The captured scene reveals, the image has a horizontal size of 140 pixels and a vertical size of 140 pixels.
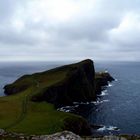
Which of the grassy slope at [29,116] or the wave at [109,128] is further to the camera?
the wave at [109,128]

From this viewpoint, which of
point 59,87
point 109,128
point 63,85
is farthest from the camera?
point 63,85

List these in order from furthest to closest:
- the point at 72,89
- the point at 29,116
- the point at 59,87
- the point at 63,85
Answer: the point at 72,89 → the point at 63,85 → the point at 59,87 → the point at 29,116

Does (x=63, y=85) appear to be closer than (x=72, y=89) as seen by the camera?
Yes

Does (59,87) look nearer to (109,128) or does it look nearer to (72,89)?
(72,89)

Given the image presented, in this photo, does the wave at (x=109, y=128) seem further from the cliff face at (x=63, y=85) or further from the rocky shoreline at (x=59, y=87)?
the cliff face at (x=63, y=85)

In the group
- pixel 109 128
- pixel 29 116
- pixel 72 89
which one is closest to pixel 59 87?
pixel 72 89

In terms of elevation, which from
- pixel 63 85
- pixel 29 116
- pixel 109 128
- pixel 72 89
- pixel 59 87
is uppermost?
pixel 63 85

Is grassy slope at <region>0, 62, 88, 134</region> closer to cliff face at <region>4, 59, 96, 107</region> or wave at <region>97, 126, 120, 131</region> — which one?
cliff face at <region>4, 59, 96, 107</region>

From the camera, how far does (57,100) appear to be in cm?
15225

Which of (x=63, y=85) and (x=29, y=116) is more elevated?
(x=63, y=85)

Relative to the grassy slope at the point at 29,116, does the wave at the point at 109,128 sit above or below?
below

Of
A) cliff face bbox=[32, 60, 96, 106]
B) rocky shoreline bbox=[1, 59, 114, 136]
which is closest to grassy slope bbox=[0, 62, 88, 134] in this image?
rocky shoreline bbox=[1, 59, 114, 136]

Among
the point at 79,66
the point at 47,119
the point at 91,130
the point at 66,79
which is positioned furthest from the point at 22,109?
the point at 79,66

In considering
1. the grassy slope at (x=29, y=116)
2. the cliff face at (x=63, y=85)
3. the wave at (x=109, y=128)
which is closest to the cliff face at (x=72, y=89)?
the cliff face at (x=63, y=85)
